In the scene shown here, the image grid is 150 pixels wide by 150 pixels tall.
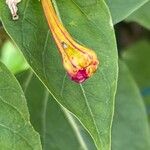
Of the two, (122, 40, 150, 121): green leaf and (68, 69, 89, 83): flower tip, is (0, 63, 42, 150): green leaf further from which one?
(122, 40, 150, 121): green leaf

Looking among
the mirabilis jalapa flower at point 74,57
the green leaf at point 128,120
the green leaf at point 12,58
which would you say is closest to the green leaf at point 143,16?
the green leaf at point 128,120

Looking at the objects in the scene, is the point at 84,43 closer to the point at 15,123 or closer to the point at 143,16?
the point at 15,123

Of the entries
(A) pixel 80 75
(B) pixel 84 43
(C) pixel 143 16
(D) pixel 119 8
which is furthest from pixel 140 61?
(A) pixel 80 75

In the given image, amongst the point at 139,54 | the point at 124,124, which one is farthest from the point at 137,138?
the point at 139,54

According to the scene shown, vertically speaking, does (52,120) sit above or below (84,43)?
below

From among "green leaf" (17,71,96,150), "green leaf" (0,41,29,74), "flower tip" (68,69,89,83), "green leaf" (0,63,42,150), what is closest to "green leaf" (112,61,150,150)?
"green leaf" (17,71,96,150)

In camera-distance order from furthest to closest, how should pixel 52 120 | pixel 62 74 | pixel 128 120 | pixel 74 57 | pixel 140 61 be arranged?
pixel 140 61 → pixel 128 120 → pixel 52 120 → pixel 62 74 → pixel 74 57

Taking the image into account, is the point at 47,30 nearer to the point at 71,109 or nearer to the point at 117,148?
the point at 71,109
